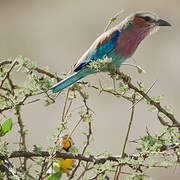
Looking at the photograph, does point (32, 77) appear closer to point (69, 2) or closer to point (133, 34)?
point (133, 34)

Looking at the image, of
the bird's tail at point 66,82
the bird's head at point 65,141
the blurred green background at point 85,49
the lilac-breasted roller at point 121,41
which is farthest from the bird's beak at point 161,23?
the blurred green background at point 85,49

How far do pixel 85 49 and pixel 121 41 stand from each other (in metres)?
5.35

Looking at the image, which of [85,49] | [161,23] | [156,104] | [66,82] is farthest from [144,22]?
[85,49]

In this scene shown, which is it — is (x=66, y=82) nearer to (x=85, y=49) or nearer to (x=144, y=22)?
(x=144, y=22)

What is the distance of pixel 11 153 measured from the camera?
91.0 inches

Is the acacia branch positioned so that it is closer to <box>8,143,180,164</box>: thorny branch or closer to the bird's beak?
<box>8,143,180,164</box>: thorny branch

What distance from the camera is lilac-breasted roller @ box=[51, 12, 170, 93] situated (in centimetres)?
319

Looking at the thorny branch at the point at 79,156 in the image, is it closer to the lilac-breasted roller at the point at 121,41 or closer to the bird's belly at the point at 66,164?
the bird's belly at the point at 66,164

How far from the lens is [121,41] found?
11.1 ft

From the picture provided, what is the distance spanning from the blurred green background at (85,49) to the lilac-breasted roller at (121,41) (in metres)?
2.26

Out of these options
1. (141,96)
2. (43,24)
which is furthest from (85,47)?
(141,96)

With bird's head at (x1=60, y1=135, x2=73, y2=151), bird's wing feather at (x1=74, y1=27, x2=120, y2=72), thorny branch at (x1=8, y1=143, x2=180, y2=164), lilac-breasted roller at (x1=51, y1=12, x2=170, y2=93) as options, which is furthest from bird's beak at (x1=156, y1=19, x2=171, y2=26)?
thorny branch at (x1=8, y1=143, x2=180, y2=164)

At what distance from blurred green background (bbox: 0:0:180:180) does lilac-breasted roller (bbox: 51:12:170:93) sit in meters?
2.26

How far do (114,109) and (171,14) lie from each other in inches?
107
